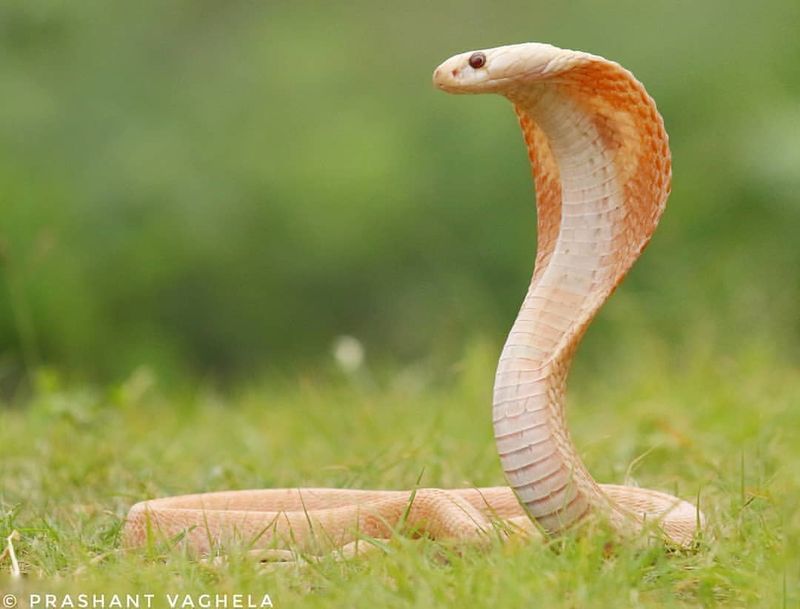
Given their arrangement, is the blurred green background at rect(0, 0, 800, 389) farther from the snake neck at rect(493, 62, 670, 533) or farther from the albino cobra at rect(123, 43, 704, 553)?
the snake neck at rect(493, 62, 670, 533)

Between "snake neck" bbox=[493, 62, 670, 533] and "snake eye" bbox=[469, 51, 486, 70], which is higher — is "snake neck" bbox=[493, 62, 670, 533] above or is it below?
below

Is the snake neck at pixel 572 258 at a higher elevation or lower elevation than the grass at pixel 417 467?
higher

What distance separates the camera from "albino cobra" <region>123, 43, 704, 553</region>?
12.5 feet

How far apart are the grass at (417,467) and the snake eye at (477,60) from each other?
125 centimetres

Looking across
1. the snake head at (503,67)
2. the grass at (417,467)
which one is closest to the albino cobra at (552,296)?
the snake head at (503,67)

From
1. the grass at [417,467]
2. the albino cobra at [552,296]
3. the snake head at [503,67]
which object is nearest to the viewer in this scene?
the grass at [417,467]

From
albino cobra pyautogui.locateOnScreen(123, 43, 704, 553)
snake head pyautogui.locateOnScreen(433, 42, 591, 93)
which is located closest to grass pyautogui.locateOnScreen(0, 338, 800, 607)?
albino cobra pyautogui.locateOnScreen(123, 43, 704, 553)

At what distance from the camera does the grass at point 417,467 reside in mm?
3527

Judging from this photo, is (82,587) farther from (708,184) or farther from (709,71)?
(709,71)

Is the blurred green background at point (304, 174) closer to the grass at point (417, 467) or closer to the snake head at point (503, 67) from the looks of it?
the grass at point (417, 467)

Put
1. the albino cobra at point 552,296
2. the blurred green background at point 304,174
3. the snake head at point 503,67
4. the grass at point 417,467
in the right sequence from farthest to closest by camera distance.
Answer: the blurred green background at point 304,174, the albino cobra at point 552,296, the snake head at point 503,67, the grass at point 417,467

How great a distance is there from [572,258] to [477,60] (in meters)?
0.65

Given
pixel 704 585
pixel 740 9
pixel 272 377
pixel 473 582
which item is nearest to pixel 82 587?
pixel 473 582

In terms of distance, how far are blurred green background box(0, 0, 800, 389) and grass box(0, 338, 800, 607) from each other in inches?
125
